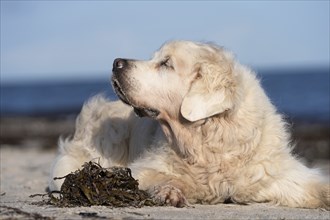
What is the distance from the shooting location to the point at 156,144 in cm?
670

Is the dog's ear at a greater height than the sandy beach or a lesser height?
greater

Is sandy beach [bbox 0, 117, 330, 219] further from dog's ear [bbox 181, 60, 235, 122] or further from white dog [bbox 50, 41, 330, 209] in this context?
dog's ear [bbox 181, 60, 235, 122]

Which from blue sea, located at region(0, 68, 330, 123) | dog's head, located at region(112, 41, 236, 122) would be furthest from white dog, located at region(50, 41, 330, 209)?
blue sea, located at region(0, 68, 330, 123)

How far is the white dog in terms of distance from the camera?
6051mm

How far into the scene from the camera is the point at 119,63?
606cm

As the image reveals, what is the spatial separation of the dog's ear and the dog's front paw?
586 millimetres

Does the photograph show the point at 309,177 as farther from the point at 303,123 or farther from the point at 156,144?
the point at 303,123

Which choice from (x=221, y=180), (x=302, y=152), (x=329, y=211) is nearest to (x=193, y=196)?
(x=221, y=180)

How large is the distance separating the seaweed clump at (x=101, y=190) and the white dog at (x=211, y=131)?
21 centimetres

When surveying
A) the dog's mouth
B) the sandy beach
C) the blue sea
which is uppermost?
the blue sea

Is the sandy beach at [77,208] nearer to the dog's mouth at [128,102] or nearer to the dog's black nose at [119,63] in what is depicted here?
the dog's mouth at [128,102]

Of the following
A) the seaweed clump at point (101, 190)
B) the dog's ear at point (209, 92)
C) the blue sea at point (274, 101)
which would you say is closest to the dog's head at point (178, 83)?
the dog's ear at point (209, 92)

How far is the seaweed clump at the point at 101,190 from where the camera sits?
18.4 feet

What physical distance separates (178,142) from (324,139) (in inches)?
390
